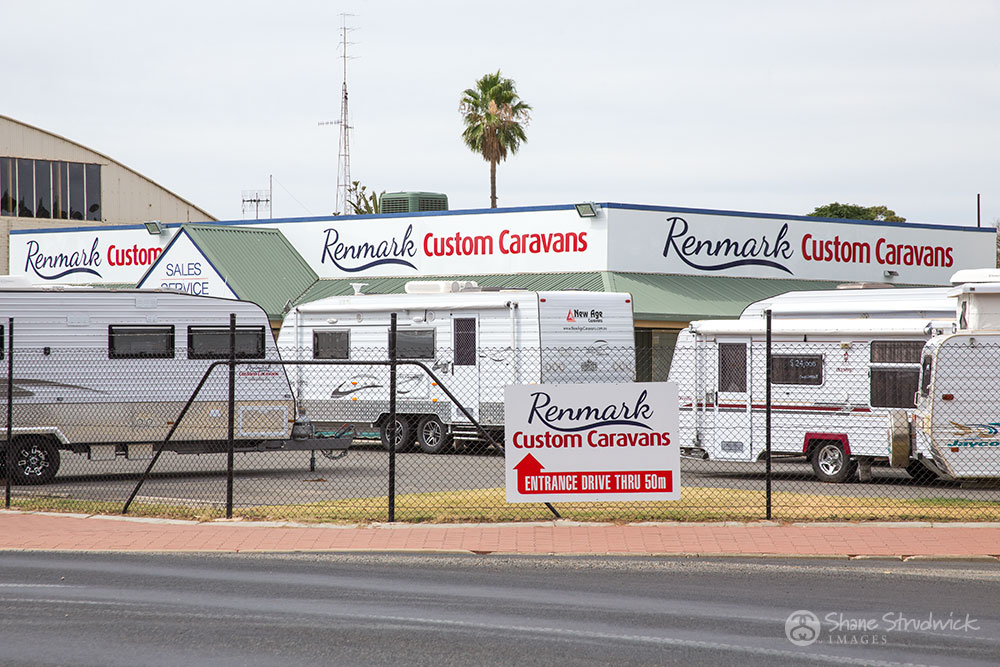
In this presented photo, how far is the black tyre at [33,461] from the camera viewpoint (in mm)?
17203

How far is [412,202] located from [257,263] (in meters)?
5.67

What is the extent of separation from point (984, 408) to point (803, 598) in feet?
27.3

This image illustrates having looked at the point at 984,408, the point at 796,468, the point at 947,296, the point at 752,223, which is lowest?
the point at 796,468

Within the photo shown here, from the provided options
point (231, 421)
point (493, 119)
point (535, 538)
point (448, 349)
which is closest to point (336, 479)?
point (448, 349)

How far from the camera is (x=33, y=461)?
56.7ft

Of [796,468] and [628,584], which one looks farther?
[796,468]

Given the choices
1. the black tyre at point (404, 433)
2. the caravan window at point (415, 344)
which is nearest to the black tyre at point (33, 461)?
the black tyre at point (404, 433)

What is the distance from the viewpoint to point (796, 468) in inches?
822

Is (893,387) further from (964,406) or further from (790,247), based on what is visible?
(790,247)

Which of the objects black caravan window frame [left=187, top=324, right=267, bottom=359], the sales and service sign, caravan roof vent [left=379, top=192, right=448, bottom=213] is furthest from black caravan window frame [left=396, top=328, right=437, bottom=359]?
caravan roof vent [left=379, top=192, right=448, bottom=213]

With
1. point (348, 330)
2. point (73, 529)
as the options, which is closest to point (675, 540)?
point (73, 529)

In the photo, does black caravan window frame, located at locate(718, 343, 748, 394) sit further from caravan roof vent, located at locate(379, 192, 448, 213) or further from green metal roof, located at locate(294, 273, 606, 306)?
caravan roof vent, located at locate(379, 192, 448, 213)

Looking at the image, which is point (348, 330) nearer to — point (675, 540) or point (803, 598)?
point (675, 540)

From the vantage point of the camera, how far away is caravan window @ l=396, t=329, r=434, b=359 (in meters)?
23.1
